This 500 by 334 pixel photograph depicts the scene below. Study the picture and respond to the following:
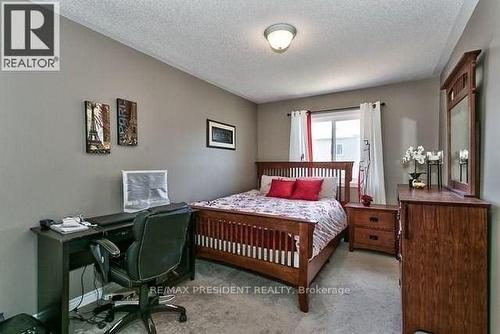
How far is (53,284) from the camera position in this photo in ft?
5.75

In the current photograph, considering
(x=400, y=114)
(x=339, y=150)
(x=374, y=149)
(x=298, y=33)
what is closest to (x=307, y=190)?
(x=339, y=150)

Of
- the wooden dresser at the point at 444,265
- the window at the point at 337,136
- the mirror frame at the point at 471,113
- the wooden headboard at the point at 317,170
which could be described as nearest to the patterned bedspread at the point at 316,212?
the wooden headboard at the point at 317,170

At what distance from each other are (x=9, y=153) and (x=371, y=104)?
14.2 ft

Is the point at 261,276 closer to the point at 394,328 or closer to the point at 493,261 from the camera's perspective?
the point at 394,328

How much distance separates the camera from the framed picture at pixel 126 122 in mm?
2514

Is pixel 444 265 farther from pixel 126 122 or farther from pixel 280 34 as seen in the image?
pixel 126 122

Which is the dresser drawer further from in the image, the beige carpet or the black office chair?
the black office chair

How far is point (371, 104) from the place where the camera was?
391 centimetres

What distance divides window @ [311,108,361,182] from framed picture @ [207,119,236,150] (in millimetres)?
1499

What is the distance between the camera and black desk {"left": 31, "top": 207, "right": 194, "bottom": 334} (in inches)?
65.8

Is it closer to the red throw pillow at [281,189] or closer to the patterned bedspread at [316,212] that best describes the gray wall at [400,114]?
the patterned bedspread at [316,212]

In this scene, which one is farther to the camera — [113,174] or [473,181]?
[113,174]

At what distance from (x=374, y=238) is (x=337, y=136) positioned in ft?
5.93

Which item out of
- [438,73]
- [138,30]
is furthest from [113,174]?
[438,73]
